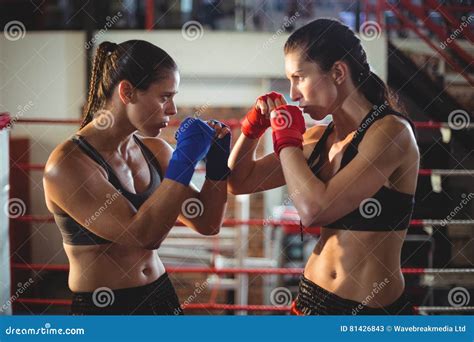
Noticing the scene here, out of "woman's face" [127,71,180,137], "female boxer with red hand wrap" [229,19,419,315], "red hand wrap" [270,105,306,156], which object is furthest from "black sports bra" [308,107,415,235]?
"woman's face" [127,71,180,137]

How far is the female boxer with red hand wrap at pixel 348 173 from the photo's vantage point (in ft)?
3.77

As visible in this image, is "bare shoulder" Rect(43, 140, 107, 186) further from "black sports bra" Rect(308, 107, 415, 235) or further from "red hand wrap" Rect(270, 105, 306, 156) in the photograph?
"black sports bra" Rect(308, 107, 415, 235)

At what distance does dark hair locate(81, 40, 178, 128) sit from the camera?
123 cm

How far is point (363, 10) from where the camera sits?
1804mm

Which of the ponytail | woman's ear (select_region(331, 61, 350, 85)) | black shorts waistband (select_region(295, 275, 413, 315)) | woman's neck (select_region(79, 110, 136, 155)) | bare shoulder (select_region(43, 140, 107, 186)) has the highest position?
woman's ear (select_region(331, 61, 350, 85))

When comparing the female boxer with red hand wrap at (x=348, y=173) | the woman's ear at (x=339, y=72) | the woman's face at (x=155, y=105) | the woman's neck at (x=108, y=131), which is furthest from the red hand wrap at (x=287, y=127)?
the woman's neck at (x=108, y=131)

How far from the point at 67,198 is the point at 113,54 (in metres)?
0.32

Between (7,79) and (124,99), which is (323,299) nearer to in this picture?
(124,99)

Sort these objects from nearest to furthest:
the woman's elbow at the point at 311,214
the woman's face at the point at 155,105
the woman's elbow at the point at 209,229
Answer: the woman's elbow at the point at 311,214
the woman's face at the point at 155,105
the woman's elbow at the point at 209,229

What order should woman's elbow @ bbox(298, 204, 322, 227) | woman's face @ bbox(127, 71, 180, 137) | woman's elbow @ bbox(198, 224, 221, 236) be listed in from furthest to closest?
1. woman's elbow @ bbox(198, 224, 221, 236)
2. woman's face @ bbox(127, 71, 180, 137)
3. woman's elbow @ bbox(298, 204, 322, 227)

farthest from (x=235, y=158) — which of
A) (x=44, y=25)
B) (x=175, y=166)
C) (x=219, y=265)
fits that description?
(x=219, y=265)

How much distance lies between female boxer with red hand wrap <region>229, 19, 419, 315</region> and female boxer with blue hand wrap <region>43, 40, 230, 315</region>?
0.67ft

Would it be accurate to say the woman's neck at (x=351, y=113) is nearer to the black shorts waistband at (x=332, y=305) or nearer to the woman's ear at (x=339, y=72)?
the woman's ear at (x=339, y=72)

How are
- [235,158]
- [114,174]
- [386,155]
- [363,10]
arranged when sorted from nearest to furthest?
Result: [386,155]
[114,174]
[235,158]
[363,10]
